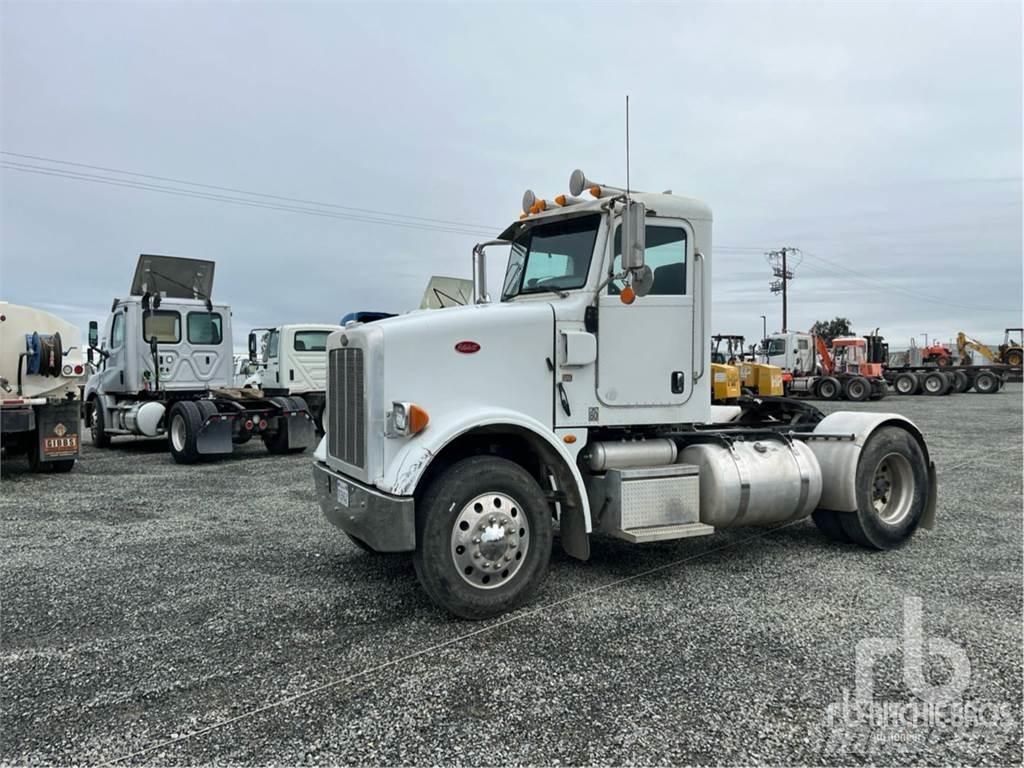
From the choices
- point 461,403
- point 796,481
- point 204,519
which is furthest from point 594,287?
point 204,519

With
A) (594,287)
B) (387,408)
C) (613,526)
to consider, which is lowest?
(613,526)

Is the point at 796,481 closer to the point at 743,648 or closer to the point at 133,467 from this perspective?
the point at 743,648

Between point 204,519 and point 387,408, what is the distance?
3.97 metres

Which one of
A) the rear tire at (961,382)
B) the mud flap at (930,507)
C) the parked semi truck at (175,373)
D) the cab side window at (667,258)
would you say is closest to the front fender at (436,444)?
the cab side window at (667,258)

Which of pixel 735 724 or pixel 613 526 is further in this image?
pixel 613 526

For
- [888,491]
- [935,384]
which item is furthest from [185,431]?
[935,384]

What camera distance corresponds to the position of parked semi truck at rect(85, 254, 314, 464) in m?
12.3

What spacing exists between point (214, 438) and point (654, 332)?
A: 8.73m

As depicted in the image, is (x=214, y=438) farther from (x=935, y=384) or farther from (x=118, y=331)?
(x=935, y=384)

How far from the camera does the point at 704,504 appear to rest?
5379 mm

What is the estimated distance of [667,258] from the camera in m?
5.35

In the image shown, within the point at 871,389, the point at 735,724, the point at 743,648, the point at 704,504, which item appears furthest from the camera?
the point at 871,389

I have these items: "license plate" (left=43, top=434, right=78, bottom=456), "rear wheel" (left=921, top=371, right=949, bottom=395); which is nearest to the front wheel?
"license plate" (left=43, top=434, right=78, bottom=456)

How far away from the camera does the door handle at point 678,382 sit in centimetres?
535
